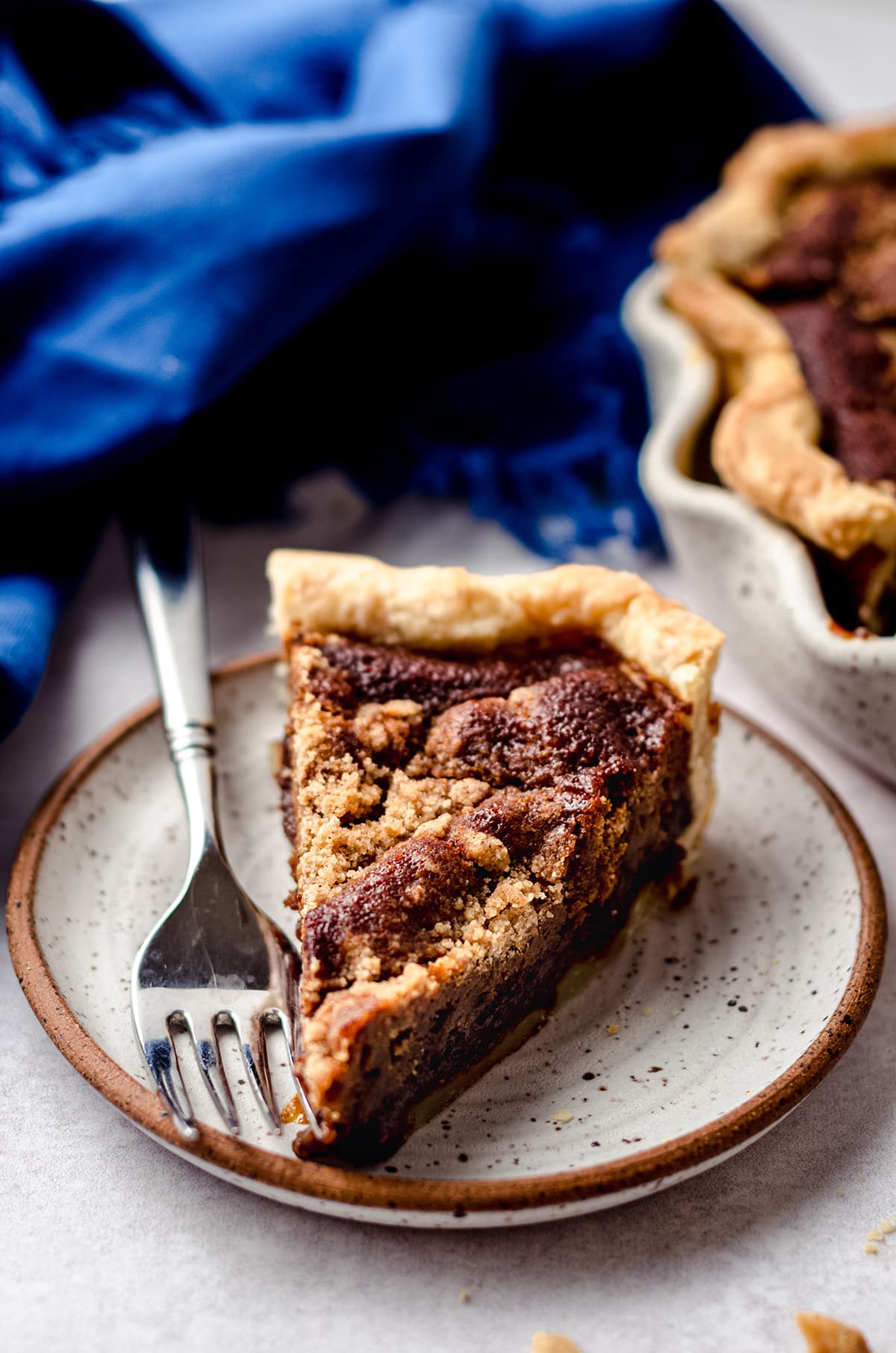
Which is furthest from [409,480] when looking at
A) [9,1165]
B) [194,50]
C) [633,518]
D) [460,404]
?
[9,1165]

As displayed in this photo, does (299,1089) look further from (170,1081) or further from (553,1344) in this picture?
(553,1344)

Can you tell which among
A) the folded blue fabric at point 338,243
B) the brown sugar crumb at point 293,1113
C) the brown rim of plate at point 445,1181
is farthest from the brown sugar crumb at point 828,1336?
the folded blue fabric at point 338,243

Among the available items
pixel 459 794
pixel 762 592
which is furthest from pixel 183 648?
pixel 762 592

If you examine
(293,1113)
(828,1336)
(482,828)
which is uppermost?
(482,828)

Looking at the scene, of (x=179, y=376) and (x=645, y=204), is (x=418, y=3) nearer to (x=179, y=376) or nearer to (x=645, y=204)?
(x=645, y=204)

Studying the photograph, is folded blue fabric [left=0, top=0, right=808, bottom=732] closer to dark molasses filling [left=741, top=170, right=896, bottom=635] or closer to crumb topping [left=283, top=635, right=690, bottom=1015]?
dark molasses filling [left=741, top=170, right=896, bottom=635]

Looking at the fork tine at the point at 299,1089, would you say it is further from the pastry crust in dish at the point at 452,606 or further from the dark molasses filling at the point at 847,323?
the dark molasses filling at the point at 847,323
